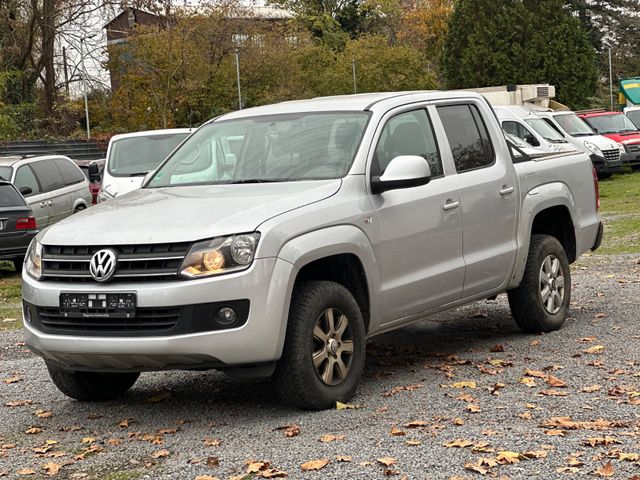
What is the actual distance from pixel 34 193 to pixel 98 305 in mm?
14634

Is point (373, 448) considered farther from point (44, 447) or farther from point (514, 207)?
point (514, 207)

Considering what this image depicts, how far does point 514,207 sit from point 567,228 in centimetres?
121

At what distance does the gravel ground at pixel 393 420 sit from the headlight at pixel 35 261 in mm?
901

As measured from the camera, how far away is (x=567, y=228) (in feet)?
33.1

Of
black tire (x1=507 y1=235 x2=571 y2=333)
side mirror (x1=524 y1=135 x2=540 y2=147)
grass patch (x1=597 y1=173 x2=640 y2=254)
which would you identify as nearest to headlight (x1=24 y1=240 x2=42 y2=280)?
black tire (x1=507 y1=235 x2=571 y2=333)

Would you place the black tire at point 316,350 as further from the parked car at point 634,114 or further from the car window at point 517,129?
the parked car at point 634,114

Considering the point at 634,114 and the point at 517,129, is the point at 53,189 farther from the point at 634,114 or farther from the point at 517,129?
the point at 634,114

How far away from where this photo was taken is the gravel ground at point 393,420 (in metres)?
5.77

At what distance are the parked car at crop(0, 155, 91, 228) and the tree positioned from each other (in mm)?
37097

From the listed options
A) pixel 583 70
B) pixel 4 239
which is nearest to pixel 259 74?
pixel 583 70

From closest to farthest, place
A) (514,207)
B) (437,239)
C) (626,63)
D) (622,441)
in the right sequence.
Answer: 1. (622,441)
2. (437,239)
3. (514,207)
4. (626,63)

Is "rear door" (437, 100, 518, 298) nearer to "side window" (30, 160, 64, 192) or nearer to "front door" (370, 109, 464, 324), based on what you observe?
"front door" (370, 109, 464, 324)

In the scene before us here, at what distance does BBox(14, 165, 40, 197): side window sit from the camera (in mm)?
20656

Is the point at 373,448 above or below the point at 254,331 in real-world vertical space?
below
